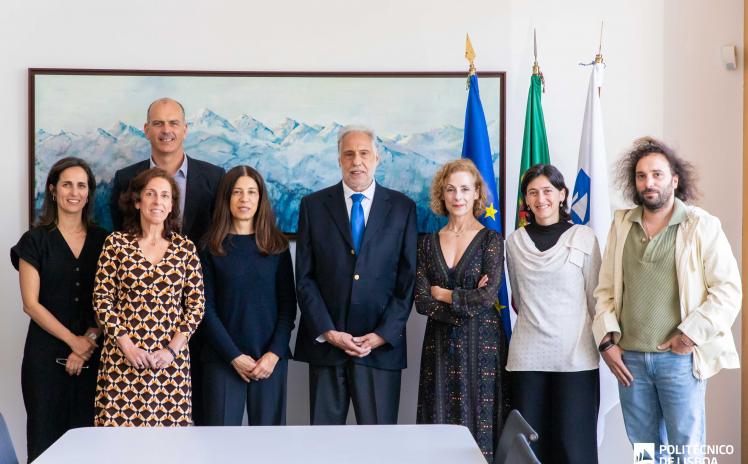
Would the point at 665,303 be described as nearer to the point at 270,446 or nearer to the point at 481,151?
the point at 481,151

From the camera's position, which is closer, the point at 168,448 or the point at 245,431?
the point at 168,448

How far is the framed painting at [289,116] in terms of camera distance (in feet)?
14.3

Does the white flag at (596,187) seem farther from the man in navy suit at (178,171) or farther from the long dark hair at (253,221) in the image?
the man in navy suit at (178,171)

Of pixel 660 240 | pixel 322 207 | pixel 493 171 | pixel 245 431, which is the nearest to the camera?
pixel 245 431

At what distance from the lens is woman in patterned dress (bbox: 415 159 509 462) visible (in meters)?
3.50

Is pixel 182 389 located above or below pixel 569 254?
below

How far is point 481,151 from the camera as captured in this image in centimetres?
412

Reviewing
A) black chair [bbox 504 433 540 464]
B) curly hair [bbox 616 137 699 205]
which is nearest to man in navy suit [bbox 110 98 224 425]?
curly hair [bbox 616 137 699 205]

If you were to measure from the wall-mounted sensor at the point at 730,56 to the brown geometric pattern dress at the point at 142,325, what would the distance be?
→ 3.04 metres

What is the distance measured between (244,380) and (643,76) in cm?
272

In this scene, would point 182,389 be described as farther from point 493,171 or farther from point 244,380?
point 493,171

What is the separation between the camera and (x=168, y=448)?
6.97ft

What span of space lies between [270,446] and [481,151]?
2.36 meters

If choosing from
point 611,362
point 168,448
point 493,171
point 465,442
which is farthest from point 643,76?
point 168,448
